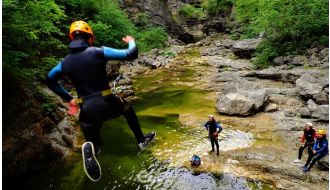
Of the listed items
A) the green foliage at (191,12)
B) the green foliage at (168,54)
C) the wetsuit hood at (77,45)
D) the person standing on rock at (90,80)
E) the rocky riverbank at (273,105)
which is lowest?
the rocky riverbank at (273,105)

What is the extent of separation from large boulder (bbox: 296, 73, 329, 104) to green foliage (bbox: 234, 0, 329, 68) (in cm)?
762

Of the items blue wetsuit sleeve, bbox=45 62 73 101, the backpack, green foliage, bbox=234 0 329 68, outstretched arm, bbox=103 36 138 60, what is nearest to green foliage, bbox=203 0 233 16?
green foliage, bbox=234 0 329 68

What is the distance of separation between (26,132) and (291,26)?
23258 millimetres

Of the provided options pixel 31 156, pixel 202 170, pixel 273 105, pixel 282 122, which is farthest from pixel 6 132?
pixel 273 105

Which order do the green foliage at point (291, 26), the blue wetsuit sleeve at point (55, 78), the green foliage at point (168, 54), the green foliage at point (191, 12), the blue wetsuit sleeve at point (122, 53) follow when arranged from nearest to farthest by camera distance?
the blue wetsuit sleeve at point (122, 53) → the blue wetsuit sleeve at point (55, 78) → the green foliage at point (291, 26) → the green foliage at point (168, 54) → the green foliage at point (191, 12)

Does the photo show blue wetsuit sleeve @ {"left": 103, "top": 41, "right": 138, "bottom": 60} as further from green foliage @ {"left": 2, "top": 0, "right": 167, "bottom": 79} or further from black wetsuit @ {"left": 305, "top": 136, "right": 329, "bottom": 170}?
black wetsuit @ {"left": 305, "top": 136, "right": 329, "bottom": 170}

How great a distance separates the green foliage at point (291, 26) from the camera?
25.6 metres

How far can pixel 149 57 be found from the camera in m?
35.5

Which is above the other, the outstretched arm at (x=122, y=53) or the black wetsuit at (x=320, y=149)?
the outstretched arm at (x=122, y=53)

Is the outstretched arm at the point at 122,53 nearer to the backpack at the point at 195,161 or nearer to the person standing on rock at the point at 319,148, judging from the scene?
the backpack at the point at 195,161

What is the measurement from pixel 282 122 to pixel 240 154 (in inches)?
164

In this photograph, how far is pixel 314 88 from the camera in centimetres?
1772

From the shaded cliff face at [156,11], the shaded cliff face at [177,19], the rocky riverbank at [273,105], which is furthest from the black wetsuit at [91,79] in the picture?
the shaded cliff face at [156,11]

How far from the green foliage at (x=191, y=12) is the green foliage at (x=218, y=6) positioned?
164 centimetres
